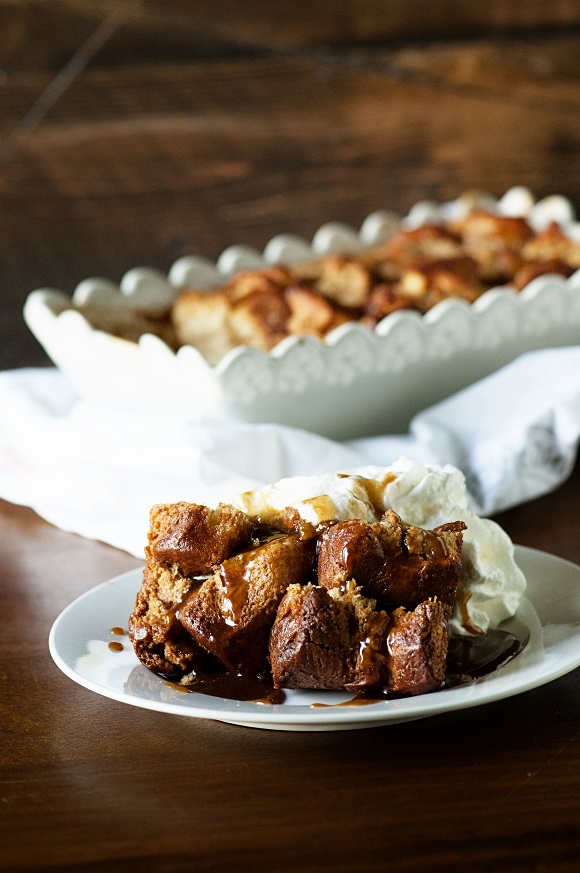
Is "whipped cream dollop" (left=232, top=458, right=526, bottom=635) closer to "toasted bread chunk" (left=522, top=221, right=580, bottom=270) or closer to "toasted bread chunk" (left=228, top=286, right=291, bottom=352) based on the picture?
"toasted bread chunk" (left=228, top=286, right=291, bottom=352)

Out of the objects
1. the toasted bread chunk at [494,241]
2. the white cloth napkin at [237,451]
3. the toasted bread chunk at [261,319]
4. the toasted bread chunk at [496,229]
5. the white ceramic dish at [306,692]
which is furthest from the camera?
the toasted bread chunk at [496,229]

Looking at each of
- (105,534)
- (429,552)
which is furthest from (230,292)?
(429,552)

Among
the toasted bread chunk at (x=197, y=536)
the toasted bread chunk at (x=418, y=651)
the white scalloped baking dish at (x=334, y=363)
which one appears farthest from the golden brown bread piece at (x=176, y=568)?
the white scalloped baking dish at (x=334, y=363)


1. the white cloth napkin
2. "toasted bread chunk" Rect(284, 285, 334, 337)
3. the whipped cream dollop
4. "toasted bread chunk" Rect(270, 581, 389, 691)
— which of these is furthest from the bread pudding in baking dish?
"toasted bread chunk" Rect(270, 581, 389, 691)

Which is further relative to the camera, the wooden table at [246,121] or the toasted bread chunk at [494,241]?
the wooden table at [246,121]

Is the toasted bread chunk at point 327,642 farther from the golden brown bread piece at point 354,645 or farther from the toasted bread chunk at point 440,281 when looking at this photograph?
the toasted bread chunk at point 440,281

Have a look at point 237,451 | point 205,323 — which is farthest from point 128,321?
point 237,451
